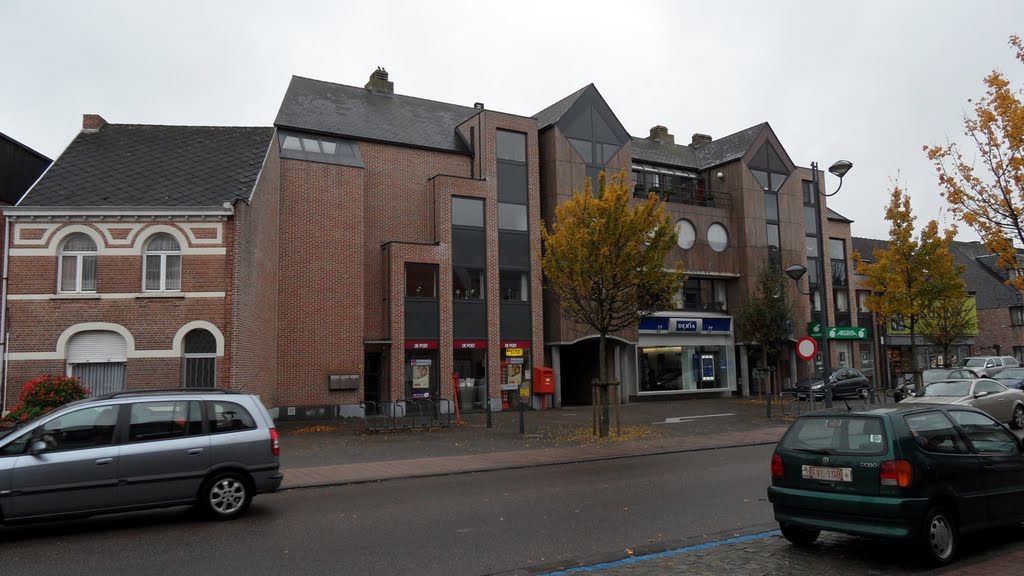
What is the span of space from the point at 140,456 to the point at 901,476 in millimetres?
8013

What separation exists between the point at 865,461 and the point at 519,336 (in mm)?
20916

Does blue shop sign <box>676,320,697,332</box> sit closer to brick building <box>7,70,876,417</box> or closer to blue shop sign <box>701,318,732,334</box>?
brick building <box>7,70,876,417</box>

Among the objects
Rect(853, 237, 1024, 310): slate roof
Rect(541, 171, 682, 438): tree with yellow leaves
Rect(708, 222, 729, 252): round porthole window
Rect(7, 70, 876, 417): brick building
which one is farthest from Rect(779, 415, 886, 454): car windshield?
Rect(853, 237, 1024, 310): slate roof

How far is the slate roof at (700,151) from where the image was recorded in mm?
34406

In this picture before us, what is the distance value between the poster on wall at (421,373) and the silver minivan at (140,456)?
51.1 feet

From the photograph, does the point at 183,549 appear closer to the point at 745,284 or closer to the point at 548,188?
the point at 548,188

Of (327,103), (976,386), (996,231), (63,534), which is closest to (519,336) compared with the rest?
(327,103)

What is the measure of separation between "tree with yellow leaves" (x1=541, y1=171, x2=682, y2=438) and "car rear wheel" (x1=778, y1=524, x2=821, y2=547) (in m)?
9.85

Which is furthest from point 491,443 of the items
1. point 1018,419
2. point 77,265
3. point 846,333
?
point 846,333

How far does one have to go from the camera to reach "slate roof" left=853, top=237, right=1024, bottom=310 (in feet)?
159

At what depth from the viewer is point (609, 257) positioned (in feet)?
53.8

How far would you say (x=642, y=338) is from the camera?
3055 centimetres

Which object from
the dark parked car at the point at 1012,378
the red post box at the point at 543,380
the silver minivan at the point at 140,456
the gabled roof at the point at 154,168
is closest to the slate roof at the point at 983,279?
the dark parked car at the point at 1012,378

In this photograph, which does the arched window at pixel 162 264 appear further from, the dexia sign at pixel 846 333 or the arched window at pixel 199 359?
the dexia sign at pixel 846 333
